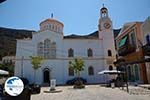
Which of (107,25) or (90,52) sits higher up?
(107,25)

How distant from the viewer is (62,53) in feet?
115

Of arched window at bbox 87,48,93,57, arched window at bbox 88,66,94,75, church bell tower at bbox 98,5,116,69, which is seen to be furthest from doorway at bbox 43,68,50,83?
church bell tower at bbox 98,5,116,69

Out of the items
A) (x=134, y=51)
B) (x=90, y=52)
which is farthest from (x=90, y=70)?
(x=134, y=51)

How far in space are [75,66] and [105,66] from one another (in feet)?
28.0

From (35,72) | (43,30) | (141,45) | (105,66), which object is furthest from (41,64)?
(141,45)

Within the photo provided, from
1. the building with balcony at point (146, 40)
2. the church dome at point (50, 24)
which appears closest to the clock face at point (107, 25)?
the church dome at point (50, 24)

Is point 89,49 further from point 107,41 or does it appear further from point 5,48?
point 5,48

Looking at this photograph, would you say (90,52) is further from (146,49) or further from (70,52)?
(146,49)

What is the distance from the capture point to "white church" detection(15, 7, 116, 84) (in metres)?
33.8

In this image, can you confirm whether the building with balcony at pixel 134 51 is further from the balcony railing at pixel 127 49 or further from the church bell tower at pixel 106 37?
the church bell tower at pixel 106 37

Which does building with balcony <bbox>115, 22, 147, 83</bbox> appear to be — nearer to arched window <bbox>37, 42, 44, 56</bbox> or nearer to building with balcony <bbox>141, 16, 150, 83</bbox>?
building with balcony <bbox>141, 16, 150, 83</bbox>

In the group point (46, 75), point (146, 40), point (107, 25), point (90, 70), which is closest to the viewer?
point (146, 40)

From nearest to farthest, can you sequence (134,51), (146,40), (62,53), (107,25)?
(146,40)
(134,51)
(62,53)
(107,25)

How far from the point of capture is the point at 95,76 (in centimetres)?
3534
